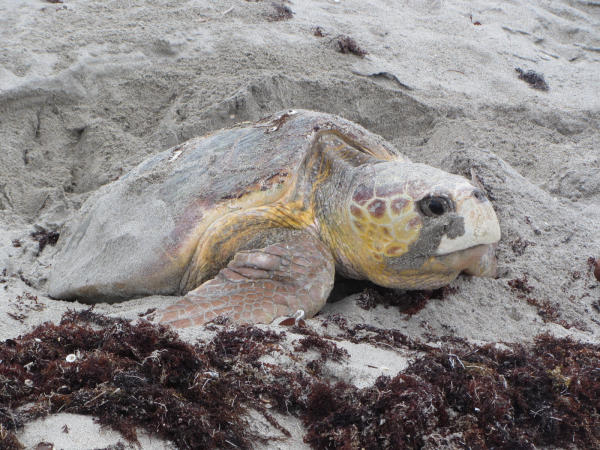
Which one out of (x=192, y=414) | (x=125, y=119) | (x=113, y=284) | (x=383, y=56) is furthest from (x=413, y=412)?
(x=383, y=56)

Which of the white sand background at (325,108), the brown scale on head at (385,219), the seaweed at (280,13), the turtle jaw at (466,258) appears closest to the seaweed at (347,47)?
the white sand background at (325,108)

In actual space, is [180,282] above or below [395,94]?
below

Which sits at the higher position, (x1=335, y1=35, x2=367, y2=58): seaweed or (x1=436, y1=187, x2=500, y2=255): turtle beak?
(x1=436, y1=187, x2=500, y2=255): turtle beak

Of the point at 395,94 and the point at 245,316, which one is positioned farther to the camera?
the point at 395,94

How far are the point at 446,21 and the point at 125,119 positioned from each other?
3665mm

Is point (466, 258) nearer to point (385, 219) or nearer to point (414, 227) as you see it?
point (414, 227)

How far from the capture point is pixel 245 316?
1.78 m

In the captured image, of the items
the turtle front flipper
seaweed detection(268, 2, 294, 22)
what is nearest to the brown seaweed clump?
the turtle front flipper

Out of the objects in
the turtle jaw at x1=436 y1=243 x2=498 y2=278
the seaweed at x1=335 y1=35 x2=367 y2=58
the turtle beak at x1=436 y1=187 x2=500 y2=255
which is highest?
the turtle beak at x1=436 y1=187 x2=500 y2=255

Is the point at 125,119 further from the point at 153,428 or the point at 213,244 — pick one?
the point at 153,428

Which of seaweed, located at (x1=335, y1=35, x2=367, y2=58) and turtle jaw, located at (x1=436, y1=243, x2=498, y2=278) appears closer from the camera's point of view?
turtle jaw, located at (x1=436, y1=243, x2=498, y2=278)

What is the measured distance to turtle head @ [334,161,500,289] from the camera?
6.26 feet

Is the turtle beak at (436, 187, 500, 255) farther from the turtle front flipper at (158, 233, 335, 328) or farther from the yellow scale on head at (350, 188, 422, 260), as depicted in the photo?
the turtle front flipper at (158, 233, 335, 328)

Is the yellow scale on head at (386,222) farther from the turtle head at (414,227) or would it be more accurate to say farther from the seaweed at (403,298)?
the seaweed at (403,298)
